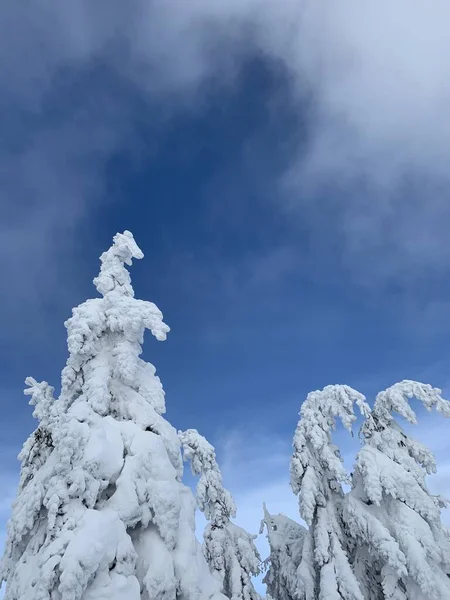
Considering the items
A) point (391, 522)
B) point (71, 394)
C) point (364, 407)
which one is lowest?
point (391, 522)

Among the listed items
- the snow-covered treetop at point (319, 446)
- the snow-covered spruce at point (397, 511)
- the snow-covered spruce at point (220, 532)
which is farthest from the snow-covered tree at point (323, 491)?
the snow-covered spruce at point (220, 532)

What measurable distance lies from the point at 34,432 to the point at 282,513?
20044 millimetres

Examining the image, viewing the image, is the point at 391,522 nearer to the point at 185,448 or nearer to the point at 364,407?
the point at 364,407

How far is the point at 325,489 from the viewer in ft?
68.5

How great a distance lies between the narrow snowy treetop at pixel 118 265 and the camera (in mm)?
14523

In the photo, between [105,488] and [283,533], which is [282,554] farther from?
[105,488]

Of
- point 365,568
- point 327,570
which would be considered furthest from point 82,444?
point 365,568

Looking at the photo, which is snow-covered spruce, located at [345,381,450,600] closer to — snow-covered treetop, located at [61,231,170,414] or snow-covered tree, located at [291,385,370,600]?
snow-covered tree, located at [291,385,370,600]

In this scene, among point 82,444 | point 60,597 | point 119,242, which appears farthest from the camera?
point 119,242

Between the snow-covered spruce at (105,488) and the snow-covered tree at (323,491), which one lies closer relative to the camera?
the snow-covered spruce at (105,488)

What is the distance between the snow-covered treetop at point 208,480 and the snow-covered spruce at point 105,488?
649 centimetres

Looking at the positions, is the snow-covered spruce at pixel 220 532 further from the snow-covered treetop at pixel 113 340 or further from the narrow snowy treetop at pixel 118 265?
the narrow snowy treetop at pixel 118 265

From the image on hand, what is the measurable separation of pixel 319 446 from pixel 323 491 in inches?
94.0

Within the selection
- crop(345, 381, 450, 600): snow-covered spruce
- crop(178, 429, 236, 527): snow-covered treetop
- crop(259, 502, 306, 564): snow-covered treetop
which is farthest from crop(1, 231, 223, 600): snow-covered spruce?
crop(259, 502, 306, 564): snow-covered treetop
